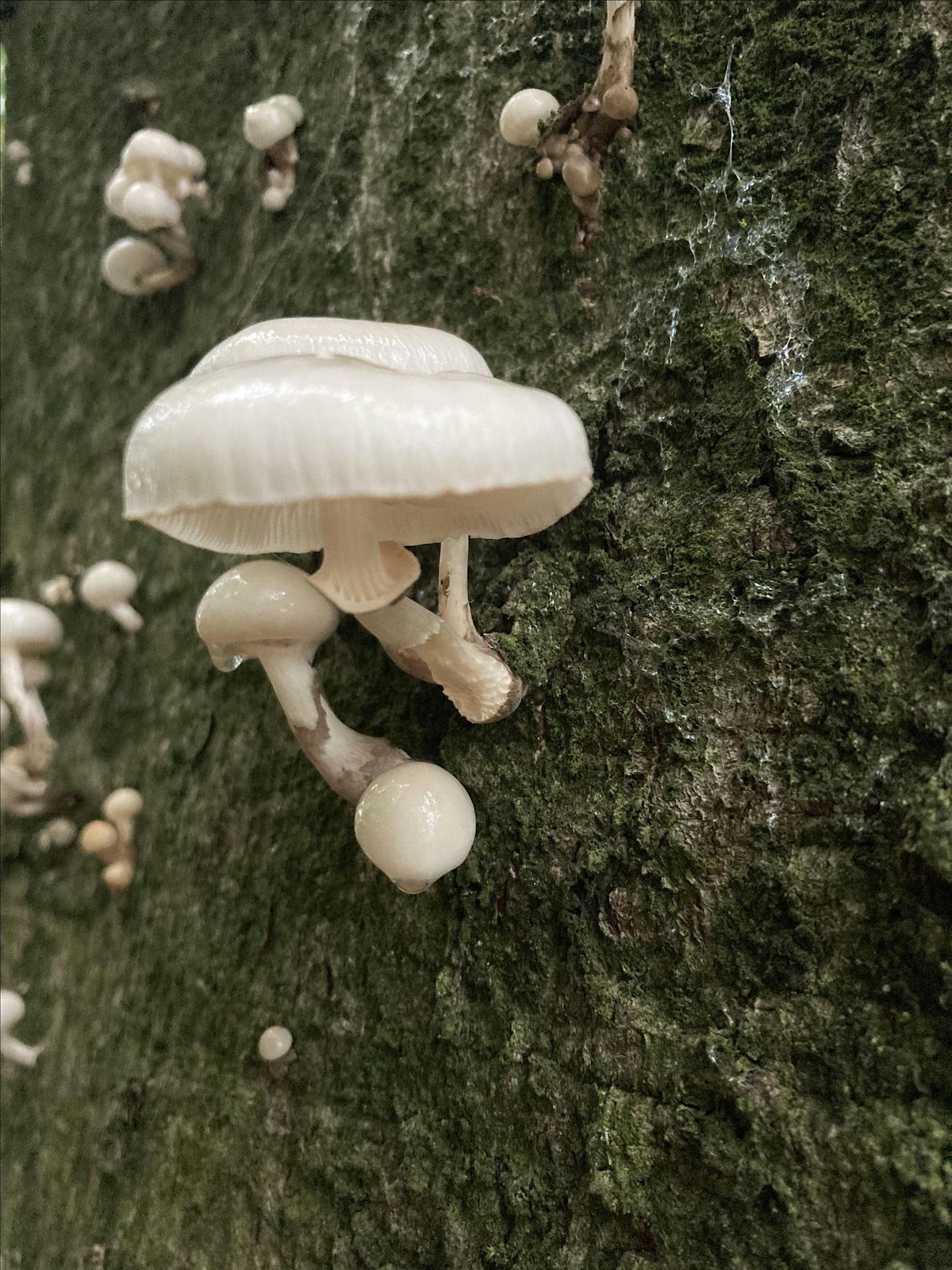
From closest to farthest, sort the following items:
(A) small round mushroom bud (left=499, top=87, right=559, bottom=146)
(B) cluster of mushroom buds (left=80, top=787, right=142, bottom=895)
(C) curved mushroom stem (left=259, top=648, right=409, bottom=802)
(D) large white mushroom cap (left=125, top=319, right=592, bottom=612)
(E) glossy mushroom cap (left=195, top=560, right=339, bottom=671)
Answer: (D) large white mushroom cap (left=125, top=319, right=592, bottom=612) → (E) glossy mushroom cap (left=195, top=560, right=339, bottom=671) → (C) curved mushroom stem (left=259, top=648, right=409, bottom=802) → (A) small round mushroom bud (left=499, top=87, right=559, bottom=146) → (B) cluster of mushroom buds (left=80, top=787, right=142, bottom=895)

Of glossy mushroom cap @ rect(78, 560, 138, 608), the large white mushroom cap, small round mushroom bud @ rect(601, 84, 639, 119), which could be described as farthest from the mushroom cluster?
glossy mushroom cap @ rect(78, 560, 138, 608)

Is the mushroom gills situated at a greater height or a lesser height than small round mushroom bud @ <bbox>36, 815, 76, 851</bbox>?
greater

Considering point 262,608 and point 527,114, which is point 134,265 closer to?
point 527,114

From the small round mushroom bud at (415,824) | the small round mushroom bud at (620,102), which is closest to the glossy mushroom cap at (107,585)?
the small round mushroom bud at (415,824)

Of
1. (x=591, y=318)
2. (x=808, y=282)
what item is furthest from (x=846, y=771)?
(x=591, y=318)

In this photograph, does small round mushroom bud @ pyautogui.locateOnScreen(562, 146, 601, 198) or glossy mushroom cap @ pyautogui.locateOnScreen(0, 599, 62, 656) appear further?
glossy mushroom cap @ pyautogui.locateOnScreen(0, 599, 62, 656)

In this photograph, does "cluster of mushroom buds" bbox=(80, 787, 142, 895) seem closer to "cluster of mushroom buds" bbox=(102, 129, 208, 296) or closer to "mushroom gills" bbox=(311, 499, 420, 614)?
"mushroom gills" bbox=(311, 499, 420, 614)

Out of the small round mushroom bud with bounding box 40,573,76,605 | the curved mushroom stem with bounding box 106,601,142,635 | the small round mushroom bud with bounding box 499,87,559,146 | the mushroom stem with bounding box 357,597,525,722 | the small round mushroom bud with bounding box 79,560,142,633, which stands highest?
the small round mushroom bud with bounding box 499,87,559,146

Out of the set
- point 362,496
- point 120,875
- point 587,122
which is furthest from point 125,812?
point 587,122
